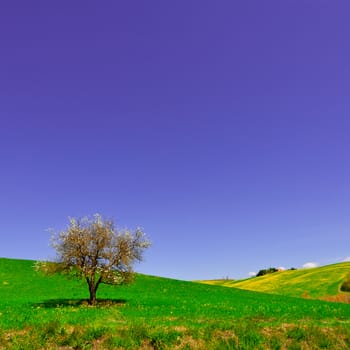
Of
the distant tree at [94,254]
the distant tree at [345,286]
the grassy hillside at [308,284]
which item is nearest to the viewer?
the distant tree at [94,254]

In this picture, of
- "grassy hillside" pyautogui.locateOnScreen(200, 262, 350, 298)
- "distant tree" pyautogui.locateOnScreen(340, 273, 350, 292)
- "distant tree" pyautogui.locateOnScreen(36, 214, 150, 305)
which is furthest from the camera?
"grassy hillside" pyautogui.locateOnScreen(200, 262, 350, 298)

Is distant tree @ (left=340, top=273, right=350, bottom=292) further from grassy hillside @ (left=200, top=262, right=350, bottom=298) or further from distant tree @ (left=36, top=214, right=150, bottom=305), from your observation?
distant tree @ (left=36, top=214, right=150, bottom=305)

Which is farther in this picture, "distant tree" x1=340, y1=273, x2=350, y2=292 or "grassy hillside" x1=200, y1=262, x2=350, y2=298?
"grassy hillside" x1=200, y1=262, x2=350, y2=298

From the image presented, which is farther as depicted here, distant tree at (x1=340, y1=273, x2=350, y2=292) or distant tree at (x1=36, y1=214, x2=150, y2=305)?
distant tree at (x1=340, y1=273, x2=350, y2=292)

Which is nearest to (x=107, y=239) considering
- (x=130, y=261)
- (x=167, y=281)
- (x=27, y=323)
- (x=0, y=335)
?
(x=130, y=261)

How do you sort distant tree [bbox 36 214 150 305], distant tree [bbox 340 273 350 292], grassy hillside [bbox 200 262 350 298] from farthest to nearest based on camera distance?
1. grassy hillside [bbox 200 262 350 298]
2. distant tree [bbox 340 273 350 292]
3. distant tree [bbox 36 214 150 305]

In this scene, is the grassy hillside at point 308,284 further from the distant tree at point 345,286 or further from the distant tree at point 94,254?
the distant tree at point 94,254

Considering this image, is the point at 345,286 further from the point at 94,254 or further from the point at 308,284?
the point at 94,254

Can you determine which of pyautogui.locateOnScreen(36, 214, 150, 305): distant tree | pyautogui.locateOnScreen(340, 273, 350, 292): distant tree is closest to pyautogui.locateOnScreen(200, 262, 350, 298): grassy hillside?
pyautogui.locateOnScreen(340, 273, 350, 292): distant tree

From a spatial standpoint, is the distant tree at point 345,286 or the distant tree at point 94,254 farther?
the distant tree at point 345,286

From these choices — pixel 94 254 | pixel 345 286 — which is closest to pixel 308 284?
pixel 345 286

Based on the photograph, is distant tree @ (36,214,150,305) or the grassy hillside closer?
distant tree @ (36,214,150,305)

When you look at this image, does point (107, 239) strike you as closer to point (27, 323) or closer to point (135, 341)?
point (27, 323)

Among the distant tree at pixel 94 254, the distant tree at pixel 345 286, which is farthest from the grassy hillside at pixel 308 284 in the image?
the distant tree at pixel 94 254
